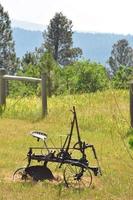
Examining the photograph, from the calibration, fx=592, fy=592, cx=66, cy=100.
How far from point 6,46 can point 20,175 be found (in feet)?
164

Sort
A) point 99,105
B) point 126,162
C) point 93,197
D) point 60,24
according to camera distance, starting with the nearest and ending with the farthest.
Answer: point 93,197
point 126,162
point 99,105
point 60,24

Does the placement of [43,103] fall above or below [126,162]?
above

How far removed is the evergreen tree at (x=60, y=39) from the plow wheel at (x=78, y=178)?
49.4 m

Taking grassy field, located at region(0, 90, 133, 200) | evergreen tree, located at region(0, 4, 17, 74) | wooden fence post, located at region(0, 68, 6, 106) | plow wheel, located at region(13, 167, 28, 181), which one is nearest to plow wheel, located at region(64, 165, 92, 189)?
grassy field, located at region(0, 90, 133, 200)

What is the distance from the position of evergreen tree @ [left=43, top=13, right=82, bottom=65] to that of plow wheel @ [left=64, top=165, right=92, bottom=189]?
162 ft

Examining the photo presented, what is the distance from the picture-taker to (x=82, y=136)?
12.5m

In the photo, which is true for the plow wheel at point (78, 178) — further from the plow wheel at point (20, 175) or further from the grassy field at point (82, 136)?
the plow wheel at point (20, 175)

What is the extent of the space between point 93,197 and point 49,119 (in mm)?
6765

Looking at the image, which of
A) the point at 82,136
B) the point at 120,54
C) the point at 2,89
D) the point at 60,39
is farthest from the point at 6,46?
the point at 82,136

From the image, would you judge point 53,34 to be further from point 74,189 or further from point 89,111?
point 74,189

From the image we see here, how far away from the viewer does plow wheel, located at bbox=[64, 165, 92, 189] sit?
27.0ft

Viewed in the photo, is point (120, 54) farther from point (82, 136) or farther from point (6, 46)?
point (82, 136)

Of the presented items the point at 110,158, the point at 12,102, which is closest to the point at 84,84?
the point at 12,102

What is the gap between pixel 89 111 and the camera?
1484 cm
